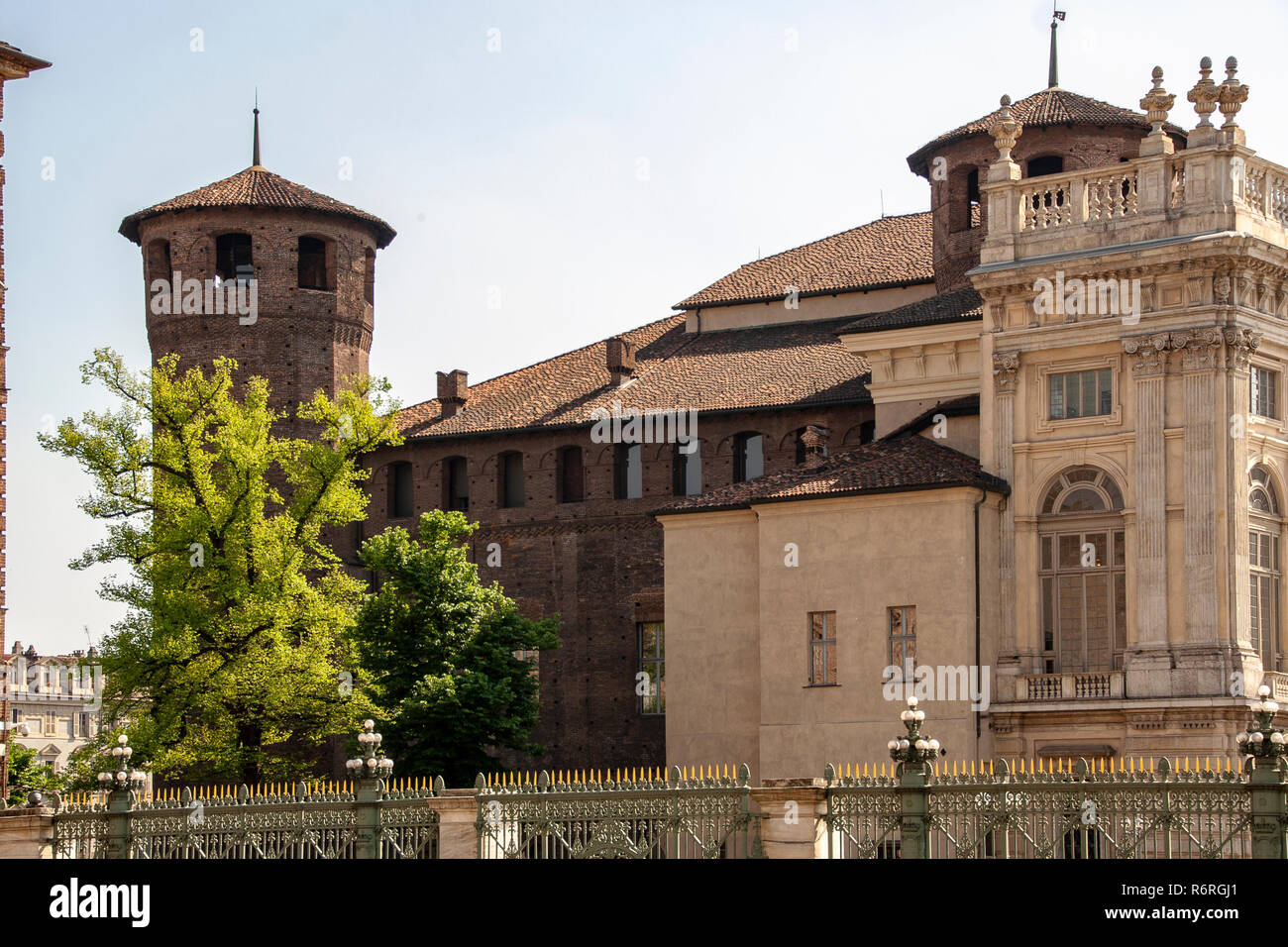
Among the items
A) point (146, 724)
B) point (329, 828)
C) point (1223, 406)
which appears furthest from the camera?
point (146, 724)

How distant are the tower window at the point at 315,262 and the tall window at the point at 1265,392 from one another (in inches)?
1056

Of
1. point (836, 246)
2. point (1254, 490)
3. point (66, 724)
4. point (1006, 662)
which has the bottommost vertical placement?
point (66, 724)

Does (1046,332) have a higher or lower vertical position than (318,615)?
higher

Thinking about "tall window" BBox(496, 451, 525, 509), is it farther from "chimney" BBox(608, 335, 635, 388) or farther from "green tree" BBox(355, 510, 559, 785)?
"green tree" BBox(355, 510, 559, 785)

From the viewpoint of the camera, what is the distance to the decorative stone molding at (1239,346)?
3797cm

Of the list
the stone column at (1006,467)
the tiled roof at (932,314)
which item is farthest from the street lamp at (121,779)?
the tiled roof at (932,314)

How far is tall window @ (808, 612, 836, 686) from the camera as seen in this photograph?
4000 cm

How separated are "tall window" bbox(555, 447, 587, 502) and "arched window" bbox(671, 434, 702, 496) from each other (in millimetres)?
2852

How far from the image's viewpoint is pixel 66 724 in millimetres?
115562

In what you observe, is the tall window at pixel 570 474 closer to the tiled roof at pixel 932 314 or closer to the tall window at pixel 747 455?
the tall window at pixel 747 455
